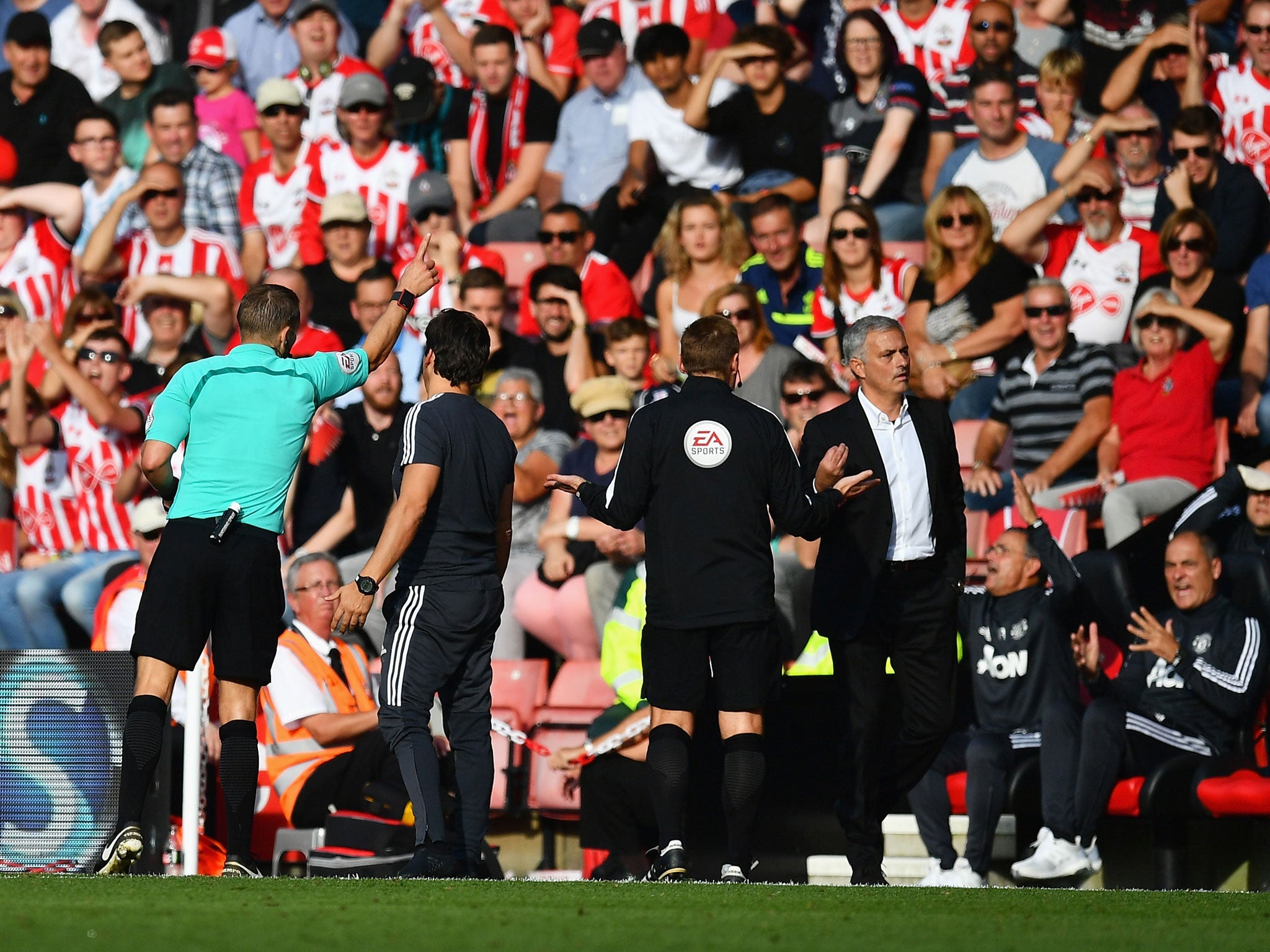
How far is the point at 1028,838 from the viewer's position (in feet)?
27.4

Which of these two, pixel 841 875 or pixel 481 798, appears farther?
pixel 841 875

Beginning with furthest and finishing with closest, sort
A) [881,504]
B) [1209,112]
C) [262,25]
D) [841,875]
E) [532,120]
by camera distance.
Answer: [262,25]
[532,120]
[1209,112]
[841,875]
[881,504]

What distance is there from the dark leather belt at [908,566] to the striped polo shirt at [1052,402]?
279 cm

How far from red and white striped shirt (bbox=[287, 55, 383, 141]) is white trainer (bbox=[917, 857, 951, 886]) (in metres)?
7.18

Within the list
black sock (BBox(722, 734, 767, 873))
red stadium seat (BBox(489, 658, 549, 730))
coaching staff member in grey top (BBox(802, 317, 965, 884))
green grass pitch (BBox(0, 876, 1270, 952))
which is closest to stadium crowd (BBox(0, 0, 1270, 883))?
red stadium seat (BBox(489, 658, 549, 730))

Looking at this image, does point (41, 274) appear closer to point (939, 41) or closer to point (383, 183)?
point (383, 183)

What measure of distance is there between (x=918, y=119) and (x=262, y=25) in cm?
567

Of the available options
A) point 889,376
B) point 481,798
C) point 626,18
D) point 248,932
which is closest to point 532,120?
point 626,18

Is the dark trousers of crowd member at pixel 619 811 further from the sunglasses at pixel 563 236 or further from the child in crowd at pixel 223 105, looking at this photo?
the child in crowd at pixel 223 105

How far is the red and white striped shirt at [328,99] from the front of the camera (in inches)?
515

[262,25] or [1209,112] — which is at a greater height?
[262,25]

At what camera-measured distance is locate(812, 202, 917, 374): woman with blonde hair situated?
10445 millimetres

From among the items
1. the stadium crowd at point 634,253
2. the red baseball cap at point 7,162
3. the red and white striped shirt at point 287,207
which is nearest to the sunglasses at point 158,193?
the stadium crowd at point 634,253

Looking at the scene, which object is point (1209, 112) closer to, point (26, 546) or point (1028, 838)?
point (1028, 838)
